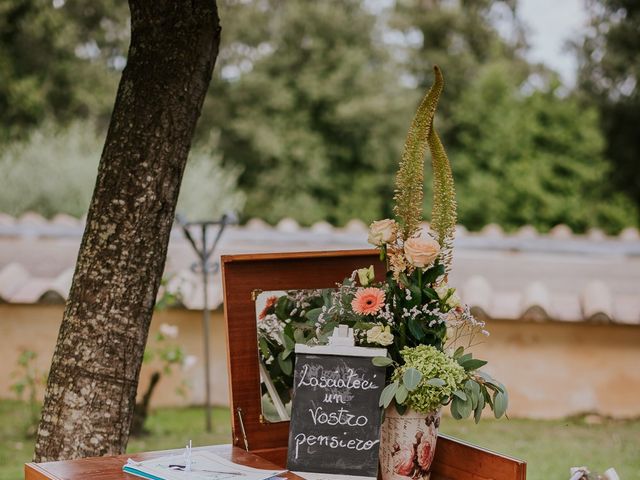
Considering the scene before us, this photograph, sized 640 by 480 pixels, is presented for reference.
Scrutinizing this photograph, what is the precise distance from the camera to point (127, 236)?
265 centimetres

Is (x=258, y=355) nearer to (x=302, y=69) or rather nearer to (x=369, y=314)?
(x=369, y=314)

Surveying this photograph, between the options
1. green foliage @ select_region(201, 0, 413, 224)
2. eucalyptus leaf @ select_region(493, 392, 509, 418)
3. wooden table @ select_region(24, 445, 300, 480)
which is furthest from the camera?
green foliage @ select_region(201, 0, 413, 224)

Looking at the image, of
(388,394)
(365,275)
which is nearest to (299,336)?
(365,275)

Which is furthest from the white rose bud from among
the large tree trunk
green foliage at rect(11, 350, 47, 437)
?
green foliage at rect(11, 350, 47, 437)

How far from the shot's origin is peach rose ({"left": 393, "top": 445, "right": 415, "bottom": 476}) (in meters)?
2.20

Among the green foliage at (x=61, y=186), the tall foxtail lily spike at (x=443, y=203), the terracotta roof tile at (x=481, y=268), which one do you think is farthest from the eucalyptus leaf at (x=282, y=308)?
the green foliage at (x=61, y=186)

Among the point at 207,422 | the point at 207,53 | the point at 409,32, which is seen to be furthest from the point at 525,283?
the point at 409,32

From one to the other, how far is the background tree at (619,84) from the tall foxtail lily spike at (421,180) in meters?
17.7

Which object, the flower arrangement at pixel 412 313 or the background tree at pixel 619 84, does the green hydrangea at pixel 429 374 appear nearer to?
the flower arrangement at pixel 412 313

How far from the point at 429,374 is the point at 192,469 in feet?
2.00

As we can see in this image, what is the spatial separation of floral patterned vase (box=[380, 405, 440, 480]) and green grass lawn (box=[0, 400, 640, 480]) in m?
2.77

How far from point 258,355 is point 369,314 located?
33 cm

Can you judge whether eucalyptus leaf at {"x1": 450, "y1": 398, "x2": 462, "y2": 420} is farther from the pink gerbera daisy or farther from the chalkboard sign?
the pink gerbera daisy

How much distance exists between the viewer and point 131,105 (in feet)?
8.82
